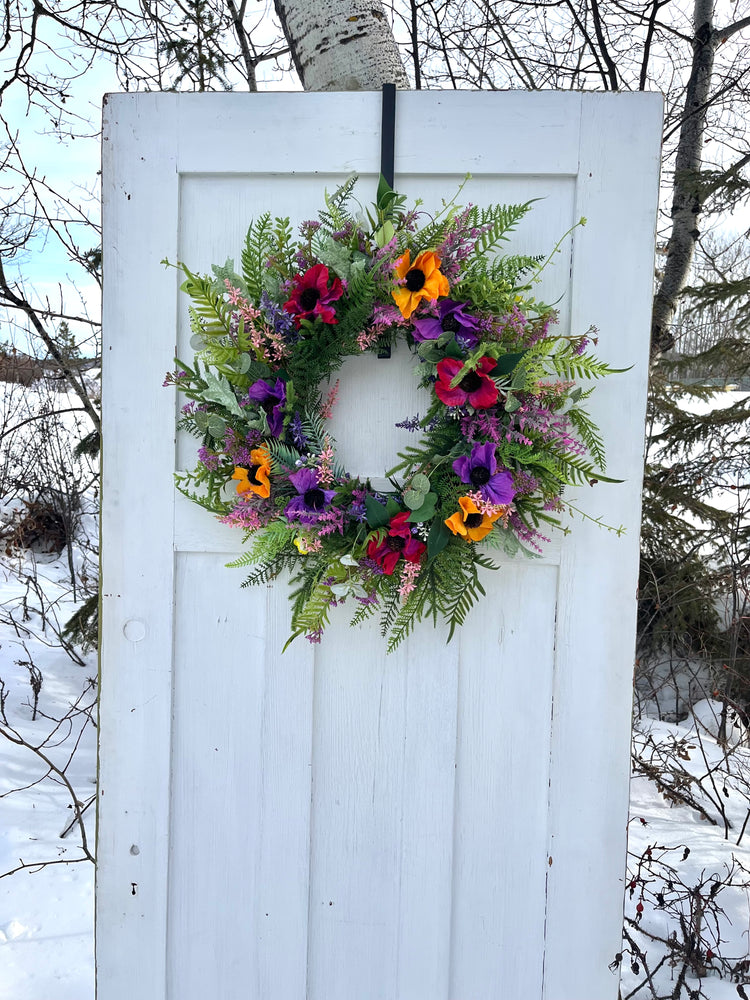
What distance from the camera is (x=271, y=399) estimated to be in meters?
1.05

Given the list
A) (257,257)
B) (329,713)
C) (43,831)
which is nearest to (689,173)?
(257,257)

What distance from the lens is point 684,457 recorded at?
274cm

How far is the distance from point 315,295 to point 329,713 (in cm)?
69

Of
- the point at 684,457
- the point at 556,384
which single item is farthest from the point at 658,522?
the point at 556,384

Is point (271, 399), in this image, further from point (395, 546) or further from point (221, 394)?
point (395, 546)

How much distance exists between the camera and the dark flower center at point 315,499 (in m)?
1.02

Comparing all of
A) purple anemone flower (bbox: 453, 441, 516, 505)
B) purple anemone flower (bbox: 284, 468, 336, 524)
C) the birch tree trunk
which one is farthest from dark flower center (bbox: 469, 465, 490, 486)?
the birch tree trunk

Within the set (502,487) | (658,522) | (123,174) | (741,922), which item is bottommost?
(741,922)

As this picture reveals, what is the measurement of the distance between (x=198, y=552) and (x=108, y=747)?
37cm

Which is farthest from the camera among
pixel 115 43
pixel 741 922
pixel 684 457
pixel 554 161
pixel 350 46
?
pixel 684 457

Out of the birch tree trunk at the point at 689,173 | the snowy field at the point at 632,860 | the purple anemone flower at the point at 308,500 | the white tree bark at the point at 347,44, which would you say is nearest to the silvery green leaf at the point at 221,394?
the purple anemone flower at the point at 308,500

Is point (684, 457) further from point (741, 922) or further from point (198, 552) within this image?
point (198, 552)

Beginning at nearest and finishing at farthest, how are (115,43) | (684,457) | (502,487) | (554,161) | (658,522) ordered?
1. (502,487)
2. (554,161)
3. (115,43)
4. (658,522)
5. (684,457)

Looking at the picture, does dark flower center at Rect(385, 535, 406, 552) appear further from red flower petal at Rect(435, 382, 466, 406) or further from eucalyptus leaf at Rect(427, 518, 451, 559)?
red flower petal at Rect(435, 382, 466, 406)
